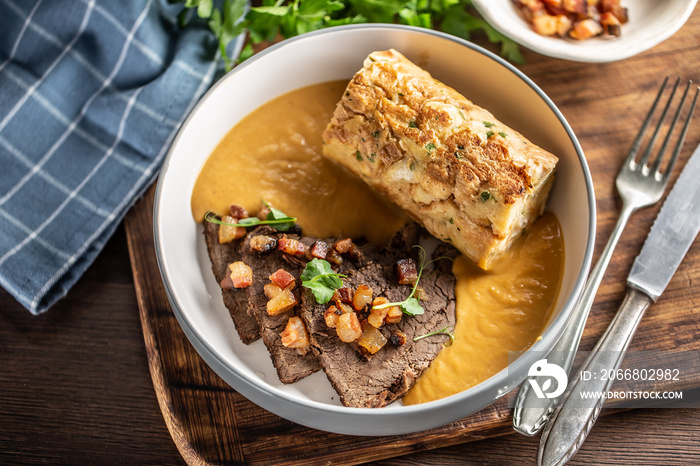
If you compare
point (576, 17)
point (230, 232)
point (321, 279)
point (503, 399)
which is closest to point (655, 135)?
point (576, 17)

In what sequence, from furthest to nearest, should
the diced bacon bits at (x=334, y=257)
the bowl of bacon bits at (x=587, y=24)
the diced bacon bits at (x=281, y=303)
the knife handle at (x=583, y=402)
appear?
the bowl of bacon bits at (x=587, y=24)
the diced bacon bits at (x=334, y=257)
the diced bacon bits at (x=281, y=303)
the knife handle at (x=583, y=402)

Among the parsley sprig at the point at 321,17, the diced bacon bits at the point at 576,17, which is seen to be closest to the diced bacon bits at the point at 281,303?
the parsley sprig at the point at 321,17

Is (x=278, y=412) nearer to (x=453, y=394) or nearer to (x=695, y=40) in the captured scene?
(x=453, y=394)

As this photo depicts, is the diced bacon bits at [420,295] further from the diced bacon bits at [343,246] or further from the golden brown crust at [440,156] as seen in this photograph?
the diced bacon bits at [343,246]

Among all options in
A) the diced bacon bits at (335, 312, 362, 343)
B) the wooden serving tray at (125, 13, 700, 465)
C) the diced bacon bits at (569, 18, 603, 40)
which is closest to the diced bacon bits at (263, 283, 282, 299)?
the diced bacon bits at (335, 312, 362, 343)

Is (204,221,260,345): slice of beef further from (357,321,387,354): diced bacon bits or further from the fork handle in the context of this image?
the fork handle

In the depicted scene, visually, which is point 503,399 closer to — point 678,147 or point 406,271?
point 406,271
